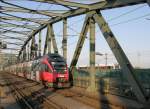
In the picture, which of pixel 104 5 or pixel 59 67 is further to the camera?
pixel 59 67

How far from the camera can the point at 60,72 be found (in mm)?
29781

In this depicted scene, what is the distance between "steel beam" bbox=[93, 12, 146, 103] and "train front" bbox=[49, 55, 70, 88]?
5.58 metres

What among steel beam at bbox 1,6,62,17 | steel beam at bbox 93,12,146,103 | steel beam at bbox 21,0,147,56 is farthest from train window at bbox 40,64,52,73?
steel beam at bbox 1,6,62,17

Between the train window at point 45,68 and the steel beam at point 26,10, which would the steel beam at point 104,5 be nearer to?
the steel beam at point 26,10

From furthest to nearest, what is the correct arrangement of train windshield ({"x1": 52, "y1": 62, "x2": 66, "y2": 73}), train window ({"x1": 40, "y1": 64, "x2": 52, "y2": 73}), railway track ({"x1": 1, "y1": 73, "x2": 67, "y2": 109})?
1. train window ({"x1": 40, "y1": 64, "x2": 52, "y2": 73})
2. train windshield ({"x1": 52, "y1": 62, "x2": 66, "y2": 73})
3. railway track ({"x1": 1, "y1": 73, "x2": 67, "y2": 109})

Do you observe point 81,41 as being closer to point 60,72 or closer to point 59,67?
point 59,67

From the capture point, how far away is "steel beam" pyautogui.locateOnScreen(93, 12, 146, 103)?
2042cm

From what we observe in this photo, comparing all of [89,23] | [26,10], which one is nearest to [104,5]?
[89,23]

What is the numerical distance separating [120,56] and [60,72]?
8609 millimetres

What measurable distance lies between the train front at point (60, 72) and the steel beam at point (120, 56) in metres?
5.58

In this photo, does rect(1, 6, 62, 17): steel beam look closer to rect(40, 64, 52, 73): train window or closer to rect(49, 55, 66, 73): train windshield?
rect(40, 64, 52, 73): train window

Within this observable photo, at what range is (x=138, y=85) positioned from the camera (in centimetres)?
2047

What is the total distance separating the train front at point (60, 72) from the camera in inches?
1162

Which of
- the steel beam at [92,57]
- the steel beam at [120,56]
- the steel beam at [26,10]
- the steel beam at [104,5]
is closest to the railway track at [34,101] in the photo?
the steel beam at [92,57]
